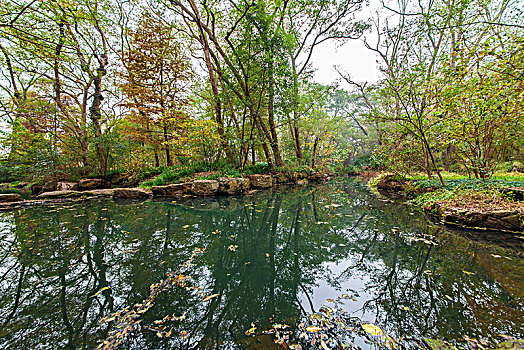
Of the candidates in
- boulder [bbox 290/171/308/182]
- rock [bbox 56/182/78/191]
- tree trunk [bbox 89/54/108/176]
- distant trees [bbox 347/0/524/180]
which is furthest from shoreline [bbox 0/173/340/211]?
distant trees [bbox 347/0/524/180]

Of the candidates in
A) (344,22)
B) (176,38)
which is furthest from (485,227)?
(176,38)

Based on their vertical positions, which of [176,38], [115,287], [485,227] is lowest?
[485,227]

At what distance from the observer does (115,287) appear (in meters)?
1.62

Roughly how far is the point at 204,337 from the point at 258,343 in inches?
14.0

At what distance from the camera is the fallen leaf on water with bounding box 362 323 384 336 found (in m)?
1.15

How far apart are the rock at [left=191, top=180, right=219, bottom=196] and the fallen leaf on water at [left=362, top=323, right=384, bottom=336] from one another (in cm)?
611

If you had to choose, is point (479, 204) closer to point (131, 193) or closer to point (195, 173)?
point (195, 173)

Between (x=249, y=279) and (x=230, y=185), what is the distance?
5.37m

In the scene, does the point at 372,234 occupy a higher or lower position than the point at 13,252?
lower

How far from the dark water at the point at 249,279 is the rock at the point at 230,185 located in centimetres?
353

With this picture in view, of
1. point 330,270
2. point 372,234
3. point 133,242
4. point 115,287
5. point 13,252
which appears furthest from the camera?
point 372,234

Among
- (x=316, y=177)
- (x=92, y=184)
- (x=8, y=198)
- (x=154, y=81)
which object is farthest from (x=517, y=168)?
(x=8, y=198)

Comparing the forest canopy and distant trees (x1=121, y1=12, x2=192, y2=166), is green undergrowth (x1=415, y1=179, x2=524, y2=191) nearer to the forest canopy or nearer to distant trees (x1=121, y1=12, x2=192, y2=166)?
the forest canopy

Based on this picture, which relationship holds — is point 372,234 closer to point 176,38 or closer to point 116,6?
point 176,38
